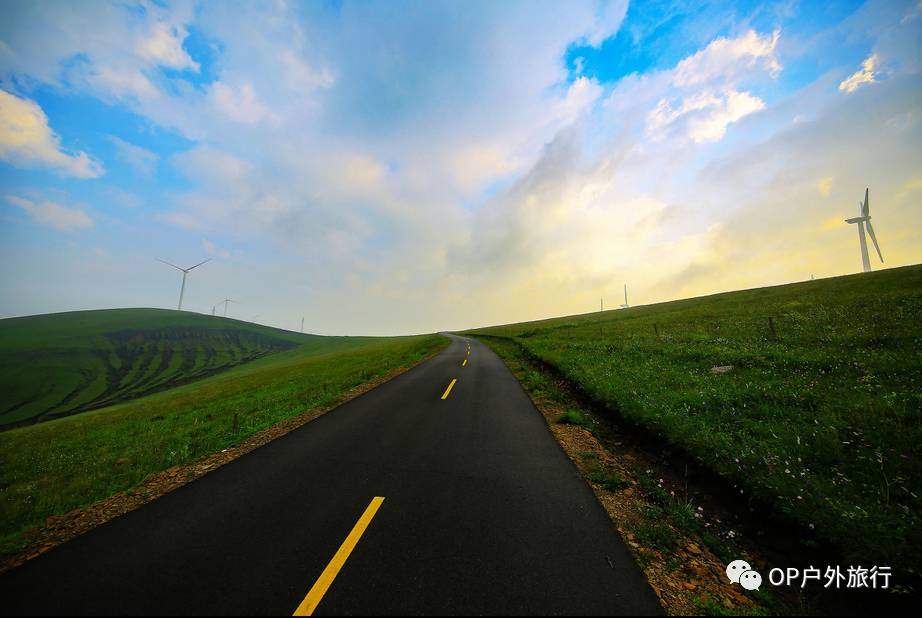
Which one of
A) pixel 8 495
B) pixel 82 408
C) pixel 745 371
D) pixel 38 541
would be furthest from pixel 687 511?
pixel 82 408

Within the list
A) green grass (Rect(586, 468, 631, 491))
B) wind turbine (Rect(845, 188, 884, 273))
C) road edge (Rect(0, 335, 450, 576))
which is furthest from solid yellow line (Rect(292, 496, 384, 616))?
wind turbine (Rect(845, 188, 884, 273))

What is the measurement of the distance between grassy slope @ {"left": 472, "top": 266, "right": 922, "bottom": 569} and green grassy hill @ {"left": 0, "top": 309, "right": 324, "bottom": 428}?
87613 millimetres

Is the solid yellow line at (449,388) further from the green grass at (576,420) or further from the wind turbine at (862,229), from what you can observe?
the wind turbine at (862,229)

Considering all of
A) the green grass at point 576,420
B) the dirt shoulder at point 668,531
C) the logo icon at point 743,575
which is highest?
the green grass at point 576,420

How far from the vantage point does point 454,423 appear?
358 inches

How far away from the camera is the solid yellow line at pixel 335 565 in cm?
326

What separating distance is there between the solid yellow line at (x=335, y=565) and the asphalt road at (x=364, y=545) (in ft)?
0.17

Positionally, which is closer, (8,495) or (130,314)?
(8,495)

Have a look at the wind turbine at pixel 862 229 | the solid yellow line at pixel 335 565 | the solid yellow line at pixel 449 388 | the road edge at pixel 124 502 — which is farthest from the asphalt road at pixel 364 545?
the wind turbine at pixel 862 229

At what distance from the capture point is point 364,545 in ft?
13.7

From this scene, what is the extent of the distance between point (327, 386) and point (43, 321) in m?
170

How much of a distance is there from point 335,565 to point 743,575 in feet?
16.2

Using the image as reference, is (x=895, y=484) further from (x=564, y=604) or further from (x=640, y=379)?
(x=640, y=379)

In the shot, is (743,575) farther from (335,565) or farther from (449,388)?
(449,388)
